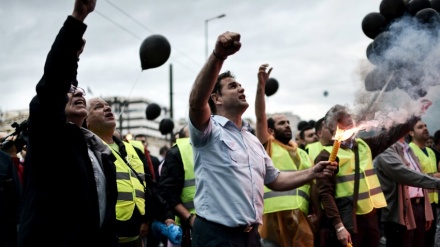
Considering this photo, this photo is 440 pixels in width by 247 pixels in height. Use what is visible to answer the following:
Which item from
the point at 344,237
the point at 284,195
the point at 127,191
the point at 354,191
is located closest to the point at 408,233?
the point at 354,191

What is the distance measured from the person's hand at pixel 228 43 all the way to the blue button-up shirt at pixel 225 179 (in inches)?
26.4

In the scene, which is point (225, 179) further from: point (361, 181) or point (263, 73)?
point (361, 181)

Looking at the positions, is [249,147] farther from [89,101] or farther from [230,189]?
[89,101]

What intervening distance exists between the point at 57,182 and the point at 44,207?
0.51 feet

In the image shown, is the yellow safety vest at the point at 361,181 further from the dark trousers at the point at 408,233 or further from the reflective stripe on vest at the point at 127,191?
the reflective stripe on vest at the point at 127,191

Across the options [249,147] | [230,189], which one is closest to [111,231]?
[230,189]

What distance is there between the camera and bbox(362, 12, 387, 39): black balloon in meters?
6.12

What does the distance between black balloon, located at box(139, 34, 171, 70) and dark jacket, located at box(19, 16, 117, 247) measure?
13.6 ft

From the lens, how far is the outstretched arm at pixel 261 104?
4746mm

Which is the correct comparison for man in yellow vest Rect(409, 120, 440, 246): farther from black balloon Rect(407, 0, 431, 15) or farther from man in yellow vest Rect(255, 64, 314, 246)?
man in yellow vest Rect(255, 64, 314, 246)

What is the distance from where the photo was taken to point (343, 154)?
230 inches

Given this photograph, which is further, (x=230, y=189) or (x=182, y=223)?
(x=182, y=223)

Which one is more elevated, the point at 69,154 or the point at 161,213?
the point at 69,154

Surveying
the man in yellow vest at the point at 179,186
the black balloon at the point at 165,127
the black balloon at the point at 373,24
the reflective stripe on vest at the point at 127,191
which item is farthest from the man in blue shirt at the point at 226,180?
the black balloon at the point at 165,127
